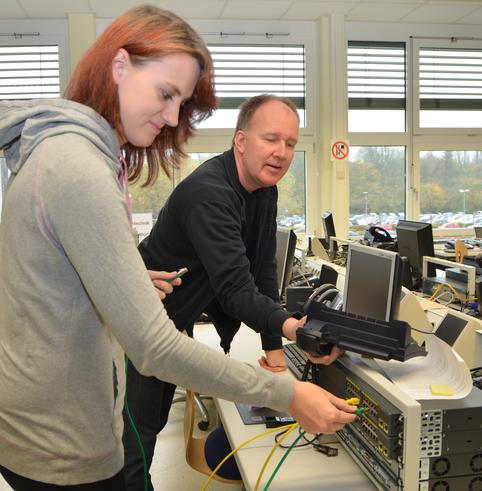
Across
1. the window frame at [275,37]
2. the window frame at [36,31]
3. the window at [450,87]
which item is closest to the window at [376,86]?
the window at [450,87]

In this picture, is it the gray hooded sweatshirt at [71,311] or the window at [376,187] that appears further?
the window at [376,187]

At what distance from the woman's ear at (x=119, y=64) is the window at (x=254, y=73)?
16.4 ft

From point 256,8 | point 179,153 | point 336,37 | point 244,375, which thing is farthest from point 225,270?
point 336,37

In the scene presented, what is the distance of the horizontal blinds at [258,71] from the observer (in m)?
5.78

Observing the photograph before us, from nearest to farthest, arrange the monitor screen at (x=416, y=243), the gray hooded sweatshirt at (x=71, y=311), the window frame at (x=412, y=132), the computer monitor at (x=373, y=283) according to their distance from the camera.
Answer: the gray hooded sweatshirt at (x=71, y=311) < the computer monitor at (x=373, y=283) < the monitor screen at (x=416, y=243) < the window frame at (x=412, y=132)

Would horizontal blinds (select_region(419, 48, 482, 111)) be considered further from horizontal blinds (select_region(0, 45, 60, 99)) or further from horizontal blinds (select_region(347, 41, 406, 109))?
horizontal blinds (select_region(0, 45, 60, 99))

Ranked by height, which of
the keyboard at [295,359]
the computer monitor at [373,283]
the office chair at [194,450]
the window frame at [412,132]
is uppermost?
the window frame at [412,132]

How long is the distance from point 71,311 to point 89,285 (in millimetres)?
83

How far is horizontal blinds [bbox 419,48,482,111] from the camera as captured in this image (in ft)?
20.0

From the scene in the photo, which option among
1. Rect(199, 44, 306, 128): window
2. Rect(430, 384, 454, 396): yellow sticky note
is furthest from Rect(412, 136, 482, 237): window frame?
Rect(430, 384, 454, 396): yellow sticky note

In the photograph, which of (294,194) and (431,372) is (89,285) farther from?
(294,194)

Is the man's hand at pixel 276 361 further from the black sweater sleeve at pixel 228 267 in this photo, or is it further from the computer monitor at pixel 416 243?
the computer monitor at pixel 416 243

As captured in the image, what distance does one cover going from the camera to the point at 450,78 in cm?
616

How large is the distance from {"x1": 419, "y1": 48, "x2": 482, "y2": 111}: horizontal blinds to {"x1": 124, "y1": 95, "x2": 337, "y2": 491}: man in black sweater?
4.96 m
